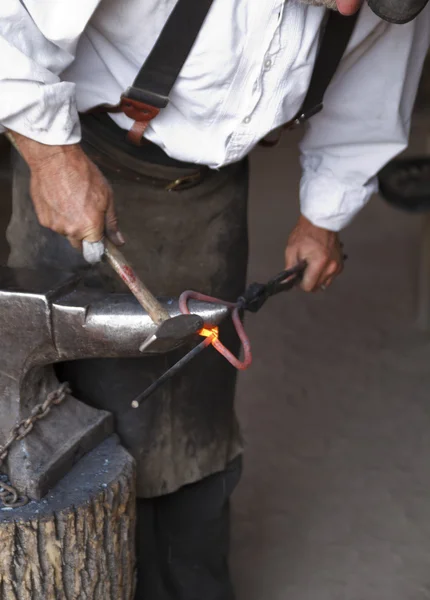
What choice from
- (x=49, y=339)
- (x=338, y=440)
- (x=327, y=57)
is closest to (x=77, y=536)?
(x=49, y=339)

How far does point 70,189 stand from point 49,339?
21 centimetres

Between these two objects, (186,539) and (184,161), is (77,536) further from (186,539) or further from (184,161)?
(184,161)

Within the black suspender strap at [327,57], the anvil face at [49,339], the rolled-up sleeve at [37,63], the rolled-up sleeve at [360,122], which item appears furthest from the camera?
the rolled-up sleeve at [360,122]

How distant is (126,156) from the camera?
1480 mm

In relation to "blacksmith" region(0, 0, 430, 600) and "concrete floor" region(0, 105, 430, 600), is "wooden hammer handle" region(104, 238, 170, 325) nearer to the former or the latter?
"blacksmith" region(0, 0, 430, 600)

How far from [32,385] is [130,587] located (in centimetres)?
38

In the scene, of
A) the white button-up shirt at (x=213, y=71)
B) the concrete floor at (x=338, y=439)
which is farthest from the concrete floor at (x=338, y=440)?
the white button-up shirt at (x=213, y=71)

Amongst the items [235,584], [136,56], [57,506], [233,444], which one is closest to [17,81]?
[136,56]

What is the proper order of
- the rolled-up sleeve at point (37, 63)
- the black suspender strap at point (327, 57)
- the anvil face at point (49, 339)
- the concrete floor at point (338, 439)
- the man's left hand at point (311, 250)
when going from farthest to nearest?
the concrete floor at point (338, 439) → the man's left hand at point (311, 250) → the black suspender strap at point (327, 57) → the anvil face at point (49, 339) → the rolled-up sleeve at point (37, 63)

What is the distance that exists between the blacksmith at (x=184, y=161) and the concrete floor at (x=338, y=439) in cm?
43

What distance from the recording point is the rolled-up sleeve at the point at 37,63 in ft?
4.04

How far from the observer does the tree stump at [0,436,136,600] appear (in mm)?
1345

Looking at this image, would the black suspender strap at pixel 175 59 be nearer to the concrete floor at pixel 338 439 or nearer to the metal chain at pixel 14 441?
the metal chain at pixel 14 441

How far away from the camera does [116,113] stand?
145cm
